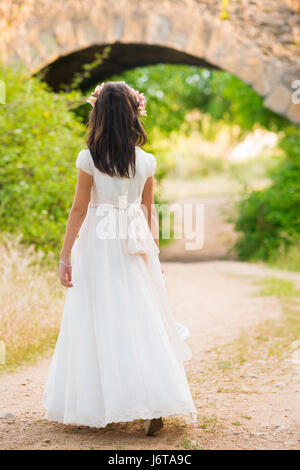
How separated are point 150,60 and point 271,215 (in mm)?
3323

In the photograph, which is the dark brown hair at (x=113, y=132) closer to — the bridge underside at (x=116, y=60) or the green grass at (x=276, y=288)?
the green grass at (x=276, y=288)

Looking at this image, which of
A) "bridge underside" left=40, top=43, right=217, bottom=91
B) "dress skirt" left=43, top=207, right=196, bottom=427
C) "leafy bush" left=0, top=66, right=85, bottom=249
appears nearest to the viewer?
"dress skirt" left=43, top=207, right=196, bottom=427

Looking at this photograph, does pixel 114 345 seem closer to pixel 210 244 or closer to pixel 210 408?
pixel 210 408

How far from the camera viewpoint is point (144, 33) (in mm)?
8492

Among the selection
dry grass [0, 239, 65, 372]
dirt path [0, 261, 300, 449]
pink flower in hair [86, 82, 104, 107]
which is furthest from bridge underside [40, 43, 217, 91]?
pink flower in hair [86, 82, 104, 107]

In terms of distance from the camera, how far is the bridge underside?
933cm

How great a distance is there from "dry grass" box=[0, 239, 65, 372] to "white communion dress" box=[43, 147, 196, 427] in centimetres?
162

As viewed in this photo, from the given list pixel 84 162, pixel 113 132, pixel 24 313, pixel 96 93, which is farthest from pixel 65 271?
pixel 24 313

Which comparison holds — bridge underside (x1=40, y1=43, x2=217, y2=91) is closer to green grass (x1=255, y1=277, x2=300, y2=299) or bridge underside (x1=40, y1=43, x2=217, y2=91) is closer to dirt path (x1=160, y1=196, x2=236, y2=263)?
dirt path (x1=160, y1=196, x2=236, y2=263)

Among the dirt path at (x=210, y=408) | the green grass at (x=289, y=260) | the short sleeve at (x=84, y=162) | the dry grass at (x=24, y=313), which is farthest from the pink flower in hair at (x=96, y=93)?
the green grass at (x=289, y=260)

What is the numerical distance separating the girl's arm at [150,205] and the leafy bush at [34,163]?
3.24 m

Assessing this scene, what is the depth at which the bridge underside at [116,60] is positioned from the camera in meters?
9.33

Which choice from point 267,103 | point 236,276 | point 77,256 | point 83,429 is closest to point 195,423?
point 83,429

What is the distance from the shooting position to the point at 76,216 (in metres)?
2.83
